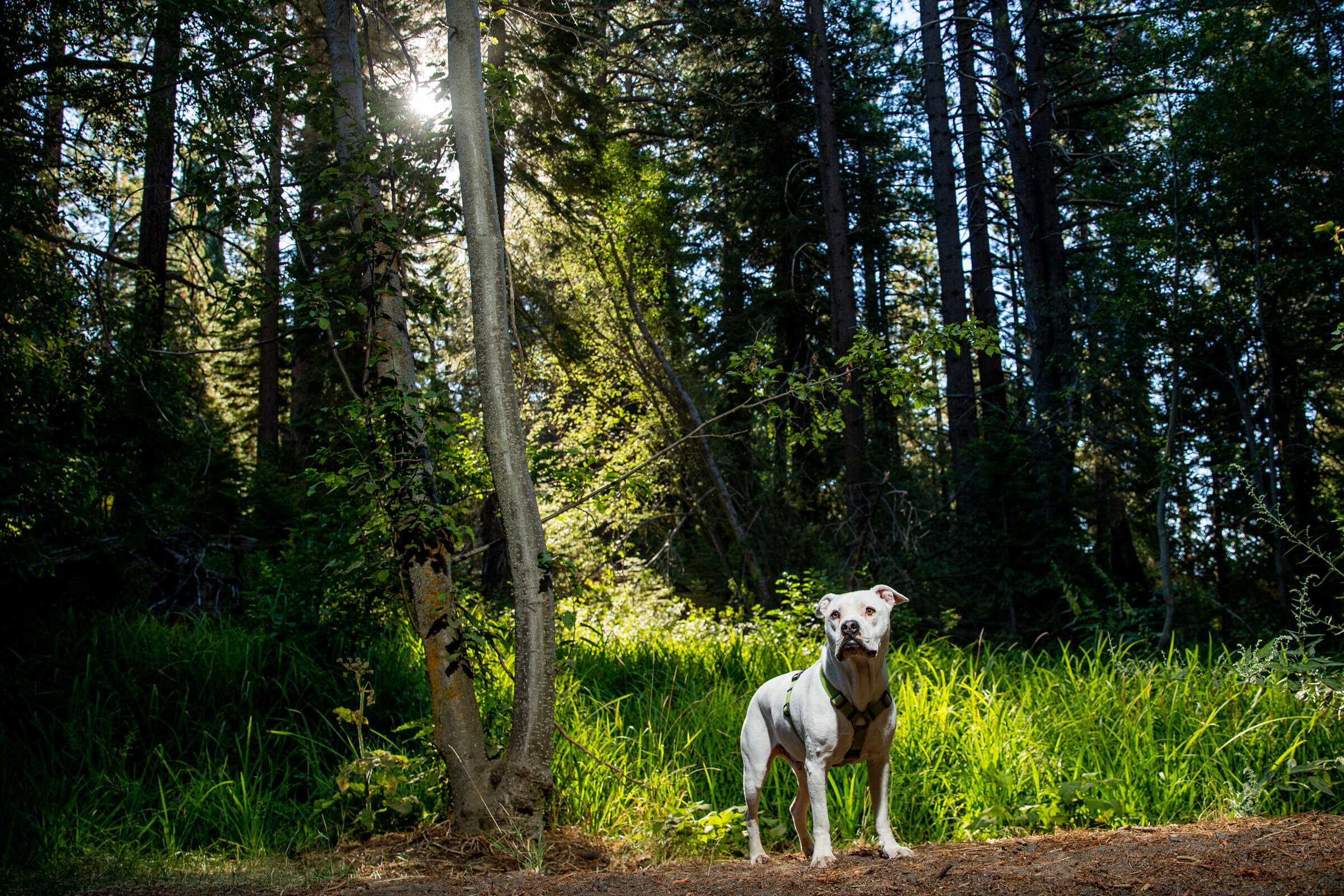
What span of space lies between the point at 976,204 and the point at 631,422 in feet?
30.1

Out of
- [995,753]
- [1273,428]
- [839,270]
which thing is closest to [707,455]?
[839,270]

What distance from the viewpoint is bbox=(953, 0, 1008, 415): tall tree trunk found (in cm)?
1472

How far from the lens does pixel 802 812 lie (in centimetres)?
359

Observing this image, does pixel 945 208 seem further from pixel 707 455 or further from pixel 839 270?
pixel 707 455

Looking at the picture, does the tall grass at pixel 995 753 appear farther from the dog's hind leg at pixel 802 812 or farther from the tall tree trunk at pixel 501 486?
the dog's hind leg at pixel 802 812

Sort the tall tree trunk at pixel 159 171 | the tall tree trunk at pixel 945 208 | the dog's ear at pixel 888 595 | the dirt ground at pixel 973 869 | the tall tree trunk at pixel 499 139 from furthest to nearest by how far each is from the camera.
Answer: the tall tree trunk at pixel 945 208
the tall tree trunk at pixel 499 139
the tall tree trunk at pixel 159 171
the dog's ear at pixel 888 595
the dirt ground at pixel 973 869

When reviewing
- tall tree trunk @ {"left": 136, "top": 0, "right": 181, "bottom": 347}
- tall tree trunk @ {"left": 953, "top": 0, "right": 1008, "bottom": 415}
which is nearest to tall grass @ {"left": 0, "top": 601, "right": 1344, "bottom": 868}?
tall tree trunk @ {"left": 136, "top": 0, "right": 181, "bottom": 347}

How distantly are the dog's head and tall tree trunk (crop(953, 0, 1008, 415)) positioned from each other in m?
11.2

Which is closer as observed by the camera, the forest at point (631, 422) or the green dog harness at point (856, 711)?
the green dog harness at point (856, 711)

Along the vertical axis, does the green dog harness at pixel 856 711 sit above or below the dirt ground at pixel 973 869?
above

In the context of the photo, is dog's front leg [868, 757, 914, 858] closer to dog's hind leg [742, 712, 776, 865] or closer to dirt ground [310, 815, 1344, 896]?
dirt ground [310, 815, 1344, 896]

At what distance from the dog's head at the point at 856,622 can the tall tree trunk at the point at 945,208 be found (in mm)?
10555

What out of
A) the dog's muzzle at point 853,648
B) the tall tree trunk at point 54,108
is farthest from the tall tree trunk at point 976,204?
the tall tree trunk at point 54,108

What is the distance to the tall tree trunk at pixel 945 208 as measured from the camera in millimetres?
13156
